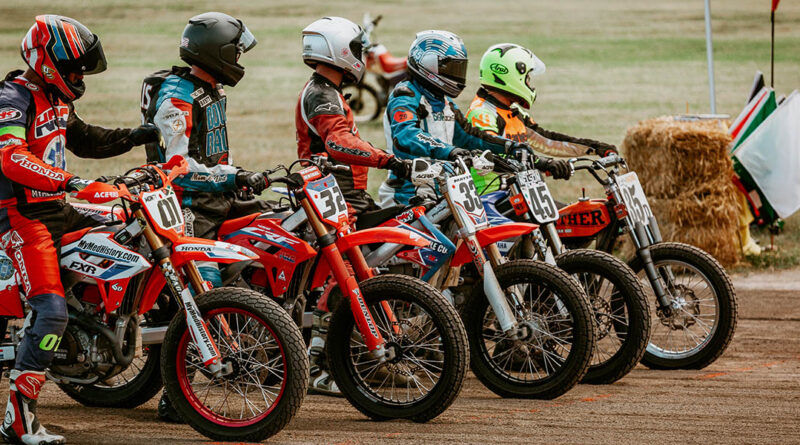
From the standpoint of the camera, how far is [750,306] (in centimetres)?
950

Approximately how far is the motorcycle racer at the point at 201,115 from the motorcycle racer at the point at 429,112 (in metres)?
1.00

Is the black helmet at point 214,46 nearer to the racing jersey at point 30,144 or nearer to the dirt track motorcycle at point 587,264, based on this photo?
the racing jersey at point 30,144

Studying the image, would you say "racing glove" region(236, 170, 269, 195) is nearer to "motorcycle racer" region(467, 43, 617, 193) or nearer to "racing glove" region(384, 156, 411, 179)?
"racing glove" region(384, 156, 411, 179)

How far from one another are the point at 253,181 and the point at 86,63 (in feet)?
3.04

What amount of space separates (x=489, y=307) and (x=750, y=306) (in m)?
3.88

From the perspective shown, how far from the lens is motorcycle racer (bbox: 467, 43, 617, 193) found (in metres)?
7.74

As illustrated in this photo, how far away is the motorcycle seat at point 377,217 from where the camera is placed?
6.75 m

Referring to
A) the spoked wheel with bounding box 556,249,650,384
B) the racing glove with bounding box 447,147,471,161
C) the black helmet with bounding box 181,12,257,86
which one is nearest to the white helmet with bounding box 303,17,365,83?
the black helmet with bounding box 181,12,257,86

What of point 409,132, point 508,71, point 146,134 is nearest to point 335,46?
point 409,132

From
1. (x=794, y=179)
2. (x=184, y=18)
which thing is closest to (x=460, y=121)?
(x=794, y=179)

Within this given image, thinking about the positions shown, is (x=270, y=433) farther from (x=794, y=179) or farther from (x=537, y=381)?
(x=794, y=179)

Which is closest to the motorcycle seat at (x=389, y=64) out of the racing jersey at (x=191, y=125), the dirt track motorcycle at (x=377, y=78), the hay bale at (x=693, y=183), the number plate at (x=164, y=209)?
the dirt track motorcycle at (x=377, y=78)

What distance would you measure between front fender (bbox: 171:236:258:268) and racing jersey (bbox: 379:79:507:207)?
1.59m

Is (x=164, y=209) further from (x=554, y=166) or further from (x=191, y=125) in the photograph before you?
(x=554, y=166)
